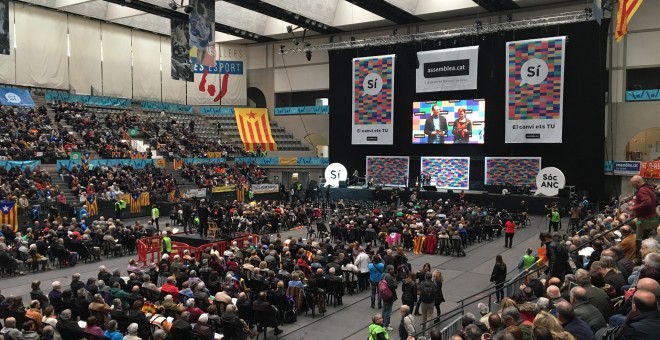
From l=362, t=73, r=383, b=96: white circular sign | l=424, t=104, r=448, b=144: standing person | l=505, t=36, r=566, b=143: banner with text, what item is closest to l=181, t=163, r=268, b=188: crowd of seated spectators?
l=362, t=73, r=383, b=96: white circular sign

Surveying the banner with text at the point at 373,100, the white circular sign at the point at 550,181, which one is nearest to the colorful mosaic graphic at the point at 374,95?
the banner with text at the point at 373,100

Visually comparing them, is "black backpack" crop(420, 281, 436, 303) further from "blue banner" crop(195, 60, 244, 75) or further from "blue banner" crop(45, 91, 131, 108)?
"blue banner" crop(45, 91, 131, 108)

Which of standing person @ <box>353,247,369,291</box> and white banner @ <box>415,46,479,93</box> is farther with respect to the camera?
white banner @ <box>415,46,479,93</box>

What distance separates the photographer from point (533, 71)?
96.7 feet

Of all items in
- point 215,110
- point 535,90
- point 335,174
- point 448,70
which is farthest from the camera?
point 215,110

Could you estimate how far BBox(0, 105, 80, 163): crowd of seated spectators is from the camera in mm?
25891

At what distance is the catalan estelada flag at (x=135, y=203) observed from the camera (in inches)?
1052

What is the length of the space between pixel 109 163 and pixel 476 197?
68.7 ft

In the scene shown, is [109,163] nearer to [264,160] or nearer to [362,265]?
[264,160]

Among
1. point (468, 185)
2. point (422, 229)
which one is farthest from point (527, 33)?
point (422, 229)

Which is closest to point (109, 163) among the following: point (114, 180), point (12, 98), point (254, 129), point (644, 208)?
point (114, 180)

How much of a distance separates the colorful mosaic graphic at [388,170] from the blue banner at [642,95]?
44.5 ft

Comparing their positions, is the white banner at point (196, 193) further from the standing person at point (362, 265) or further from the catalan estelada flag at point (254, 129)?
the standing person at point (362, 265)

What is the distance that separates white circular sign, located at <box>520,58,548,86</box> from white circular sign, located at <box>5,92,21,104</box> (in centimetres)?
3093
